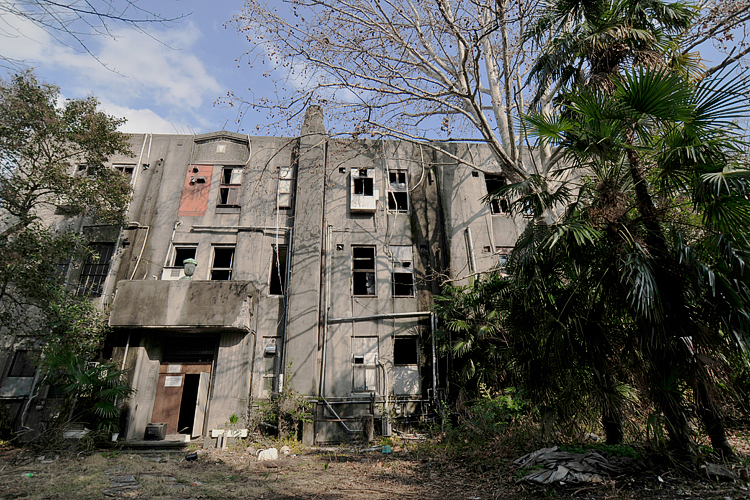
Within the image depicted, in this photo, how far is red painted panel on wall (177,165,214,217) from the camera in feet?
49.6

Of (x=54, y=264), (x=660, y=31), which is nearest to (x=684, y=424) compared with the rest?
(x=660, y=31)

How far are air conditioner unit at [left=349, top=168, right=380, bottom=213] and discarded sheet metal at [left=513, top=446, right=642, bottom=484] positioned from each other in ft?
34.8

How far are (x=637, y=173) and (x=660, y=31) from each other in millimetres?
3266

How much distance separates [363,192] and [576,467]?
11.7 m

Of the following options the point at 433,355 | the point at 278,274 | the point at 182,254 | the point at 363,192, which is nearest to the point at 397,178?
the point at 363,192

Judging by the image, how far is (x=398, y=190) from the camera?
629 inches

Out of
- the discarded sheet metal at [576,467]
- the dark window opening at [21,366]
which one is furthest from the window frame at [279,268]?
the discarded sheet metal at [576,467]

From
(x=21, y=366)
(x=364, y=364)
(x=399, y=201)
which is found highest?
(x=399, y=201)

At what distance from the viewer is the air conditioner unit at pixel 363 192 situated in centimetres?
1527

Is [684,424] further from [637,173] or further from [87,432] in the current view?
[87,432]

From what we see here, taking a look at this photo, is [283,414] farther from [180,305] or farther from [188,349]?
[180,305]

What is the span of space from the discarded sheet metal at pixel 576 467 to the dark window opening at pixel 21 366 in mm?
14802

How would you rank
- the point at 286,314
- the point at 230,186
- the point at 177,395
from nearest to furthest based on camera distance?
the point at 177,395 → the point at 286,314 → the point at 230,186

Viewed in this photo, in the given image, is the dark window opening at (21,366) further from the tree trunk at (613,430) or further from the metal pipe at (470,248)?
the tree trunk at (613,430)
